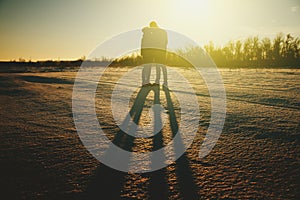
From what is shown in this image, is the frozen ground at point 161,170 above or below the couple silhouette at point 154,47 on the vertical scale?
below

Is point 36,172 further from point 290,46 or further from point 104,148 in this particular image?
point 290,46

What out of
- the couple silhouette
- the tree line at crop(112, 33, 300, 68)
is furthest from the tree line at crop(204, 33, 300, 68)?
the couple silhouette

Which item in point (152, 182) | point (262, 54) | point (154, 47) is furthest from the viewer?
point (262, 54)

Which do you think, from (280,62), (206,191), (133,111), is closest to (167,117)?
(133,111)

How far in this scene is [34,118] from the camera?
1811 millimetres

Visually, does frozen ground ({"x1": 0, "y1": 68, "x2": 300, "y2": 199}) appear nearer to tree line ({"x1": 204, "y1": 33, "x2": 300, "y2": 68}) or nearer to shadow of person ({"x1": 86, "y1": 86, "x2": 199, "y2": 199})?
shadow of person ({"x1": 86, "y1": 86, "x2": 199, "y2": 199})

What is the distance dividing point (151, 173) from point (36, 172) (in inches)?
21.0

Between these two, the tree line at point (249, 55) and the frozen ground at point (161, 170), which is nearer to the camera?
the frozen ground at point (161, 170)

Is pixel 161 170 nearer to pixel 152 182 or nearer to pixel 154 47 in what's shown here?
pixel 152 182

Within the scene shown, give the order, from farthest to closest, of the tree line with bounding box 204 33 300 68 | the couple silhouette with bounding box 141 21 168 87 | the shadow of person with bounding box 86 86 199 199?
the tree line with bounding box 204 33 300 68 → the couple silhouette with bounding box 141 21 168 87 → the shadow of person with bounding box 86 86 199 199

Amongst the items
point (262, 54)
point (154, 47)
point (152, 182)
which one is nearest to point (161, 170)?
point (152, 182)

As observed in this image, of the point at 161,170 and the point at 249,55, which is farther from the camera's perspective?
the point at 249,55

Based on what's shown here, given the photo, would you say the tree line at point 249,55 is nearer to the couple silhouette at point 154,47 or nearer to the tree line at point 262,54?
the tree line at point 262,54

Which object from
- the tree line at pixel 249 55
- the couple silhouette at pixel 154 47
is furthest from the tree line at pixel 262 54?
the couple silhouette at pixel 154 47
